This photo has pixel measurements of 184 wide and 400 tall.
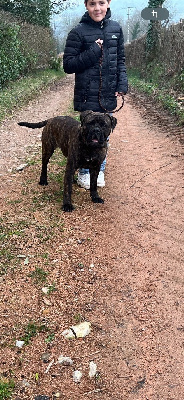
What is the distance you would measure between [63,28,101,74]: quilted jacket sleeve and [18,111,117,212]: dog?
67 cm

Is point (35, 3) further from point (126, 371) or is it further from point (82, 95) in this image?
point (126, 371)

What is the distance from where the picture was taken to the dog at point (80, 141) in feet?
12.9

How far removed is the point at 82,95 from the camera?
462 centimetres

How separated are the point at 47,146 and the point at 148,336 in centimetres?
298

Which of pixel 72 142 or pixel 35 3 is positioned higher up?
pixel 35 3

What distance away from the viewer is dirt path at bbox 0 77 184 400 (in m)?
2.38

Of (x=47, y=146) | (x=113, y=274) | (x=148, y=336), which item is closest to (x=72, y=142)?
(x=47, y=146)

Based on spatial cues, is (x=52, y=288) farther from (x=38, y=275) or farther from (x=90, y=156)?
(x=90, y=156)

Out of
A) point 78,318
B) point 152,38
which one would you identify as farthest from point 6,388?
point 152,38

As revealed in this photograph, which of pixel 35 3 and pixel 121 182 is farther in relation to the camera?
pixel 35 3

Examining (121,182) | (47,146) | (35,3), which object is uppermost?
(35,3)

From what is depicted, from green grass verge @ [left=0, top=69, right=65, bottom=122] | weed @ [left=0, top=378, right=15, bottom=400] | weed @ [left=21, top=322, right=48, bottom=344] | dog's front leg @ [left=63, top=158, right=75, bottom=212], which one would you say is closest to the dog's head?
dog's front leg @ [left=63, top=158, right=75, bottom=212]

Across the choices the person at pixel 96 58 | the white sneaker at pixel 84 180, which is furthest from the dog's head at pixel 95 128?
the white sneaker at pixel 84 180

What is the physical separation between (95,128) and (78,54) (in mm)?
1191
